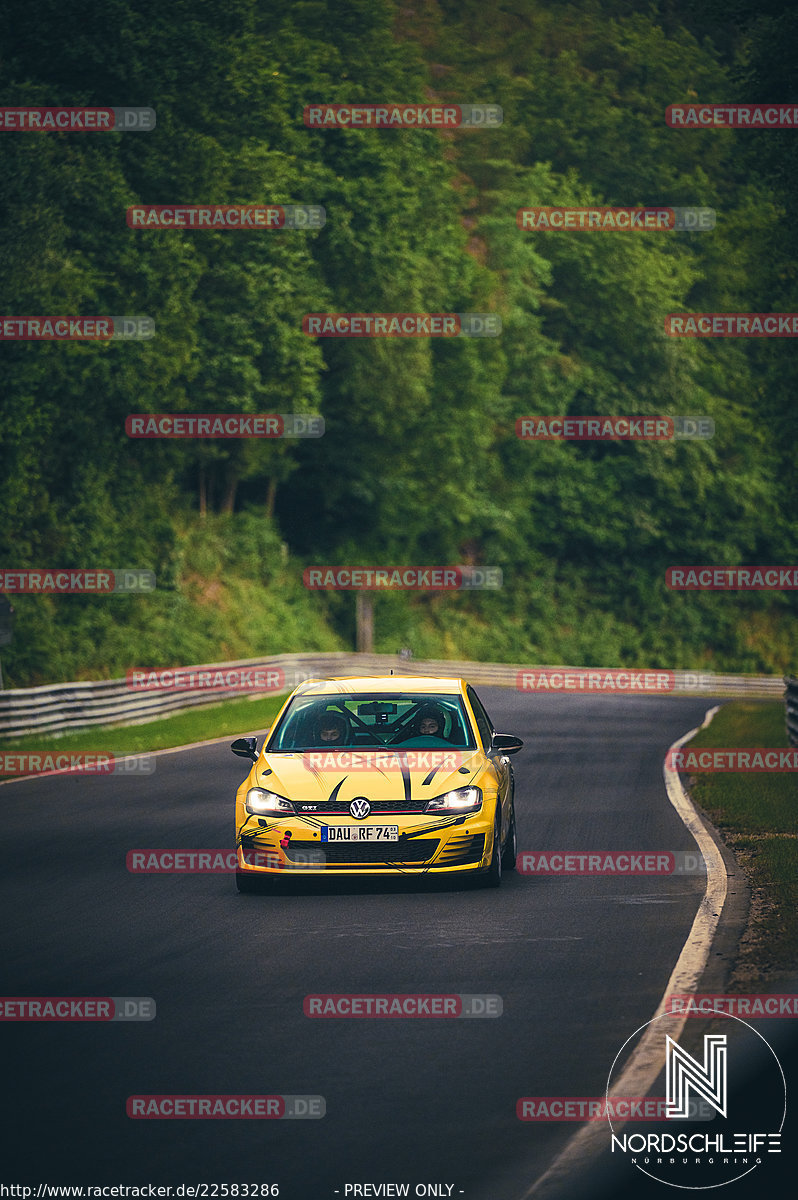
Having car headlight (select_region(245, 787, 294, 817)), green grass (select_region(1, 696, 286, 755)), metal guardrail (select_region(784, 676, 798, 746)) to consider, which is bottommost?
green grass (select_region(1, 696, 286, 755))

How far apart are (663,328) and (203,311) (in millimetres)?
33007

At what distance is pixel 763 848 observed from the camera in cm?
1532

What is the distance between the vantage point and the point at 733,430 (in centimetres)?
8406

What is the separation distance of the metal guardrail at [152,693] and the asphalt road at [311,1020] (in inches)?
480

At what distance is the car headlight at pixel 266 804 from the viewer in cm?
1262

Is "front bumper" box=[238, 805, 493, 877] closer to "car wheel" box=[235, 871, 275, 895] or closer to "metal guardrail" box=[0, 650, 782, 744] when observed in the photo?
"car wheel" box=[235, 871, 275, 895]

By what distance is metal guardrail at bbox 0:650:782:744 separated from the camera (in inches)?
1151

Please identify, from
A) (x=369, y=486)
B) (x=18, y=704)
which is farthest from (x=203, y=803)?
(x=369, y=486)

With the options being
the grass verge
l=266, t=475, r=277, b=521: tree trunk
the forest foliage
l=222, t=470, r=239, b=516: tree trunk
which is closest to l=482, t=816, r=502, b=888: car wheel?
the grass verge

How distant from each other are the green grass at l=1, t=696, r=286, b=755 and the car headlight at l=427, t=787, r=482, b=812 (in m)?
16.0

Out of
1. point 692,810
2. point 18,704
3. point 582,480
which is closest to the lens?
point 692,810

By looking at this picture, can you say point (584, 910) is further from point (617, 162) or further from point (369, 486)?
point (617, 162)

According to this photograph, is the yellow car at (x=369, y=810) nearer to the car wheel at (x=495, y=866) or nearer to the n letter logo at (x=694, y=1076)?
the car wheel at (x=495, y=866)

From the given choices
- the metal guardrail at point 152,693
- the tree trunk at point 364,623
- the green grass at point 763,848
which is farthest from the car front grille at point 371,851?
the tree trunk at point 364,623
